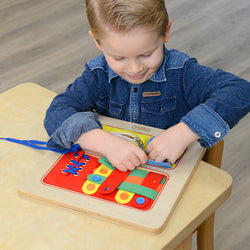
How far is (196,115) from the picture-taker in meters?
0.86

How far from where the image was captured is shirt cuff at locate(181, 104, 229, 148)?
33.2 inches

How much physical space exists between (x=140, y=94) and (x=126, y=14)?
0.97ft

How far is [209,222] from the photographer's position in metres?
1.02

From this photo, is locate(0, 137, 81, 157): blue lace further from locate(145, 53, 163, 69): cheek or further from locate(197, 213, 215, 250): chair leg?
locate(197, 213, 215, 250): chair leg

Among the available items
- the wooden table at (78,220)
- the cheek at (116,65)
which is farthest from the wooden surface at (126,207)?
the cheek at (116,65)

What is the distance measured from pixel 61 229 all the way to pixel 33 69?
1856mm

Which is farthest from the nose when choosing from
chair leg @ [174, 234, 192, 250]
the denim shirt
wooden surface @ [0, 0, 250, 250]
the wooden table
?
wooden surface @ [0, 0, 250, 250]

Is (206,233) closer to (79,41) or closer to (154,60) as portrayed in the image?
(154,60)

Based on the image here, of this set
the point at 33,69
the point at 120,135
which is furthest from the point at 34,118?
the point at 33,69

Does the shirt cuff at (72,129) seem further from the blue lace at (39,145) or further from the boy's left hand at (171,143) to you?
the boy's left hand at (171,143)

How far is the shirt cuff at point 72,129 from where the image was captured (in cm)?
85

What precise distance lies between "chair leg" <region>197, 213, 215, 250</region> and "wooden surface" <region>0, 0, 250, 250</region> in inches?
26.9

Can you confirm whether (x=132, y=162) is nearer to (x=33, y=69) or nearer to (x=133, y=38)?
(x=133, y=38)

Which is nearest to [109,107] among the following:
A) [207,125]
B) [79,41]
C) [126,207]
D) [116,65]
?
[116,65]
